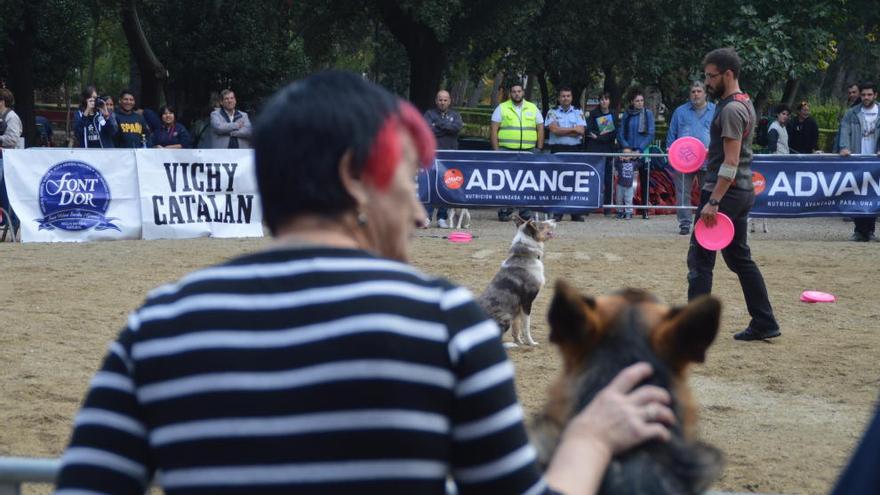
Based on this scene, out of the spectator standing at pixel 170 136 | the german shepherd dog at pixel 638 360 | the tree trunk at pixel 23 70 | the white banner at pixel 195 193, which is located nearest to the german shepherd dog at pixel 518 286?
the german shepherd dog at pixel 638 360

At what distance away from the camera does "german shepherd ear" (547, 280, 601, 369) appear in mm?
1916

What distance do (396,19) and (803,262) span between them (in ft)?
44.3

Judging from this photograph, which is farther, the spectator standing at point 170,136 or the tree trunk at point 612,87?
the tree trunk at point 612,87

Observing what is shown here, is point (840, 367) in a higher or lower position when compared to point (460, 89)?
lower

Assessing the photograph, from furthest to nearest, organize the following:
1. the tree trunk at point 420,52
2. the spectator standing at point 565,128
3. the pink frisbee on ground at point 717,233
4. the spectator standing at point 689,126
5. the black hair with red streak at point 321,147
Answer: the tree trunk at point 420,52 → the spectator standing at point 565,128 → the spectator standing at point 689,126 → the pink frisbee on ground at point 717,233 → the black hair with red streak at point 321,147

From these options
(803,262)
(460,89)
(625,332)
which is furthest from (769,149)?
(460,89)

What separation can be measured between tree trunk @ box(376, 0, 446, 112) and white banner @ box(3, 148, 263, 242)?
367 inches

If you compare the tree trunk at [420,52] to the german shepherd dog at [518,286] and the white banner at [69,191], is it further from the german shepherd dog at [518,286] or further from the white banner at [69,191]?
the german shepherd dog at [518,286]

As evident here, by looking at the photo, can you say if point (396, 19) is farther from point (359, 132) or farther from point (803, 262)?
point (359, 132)

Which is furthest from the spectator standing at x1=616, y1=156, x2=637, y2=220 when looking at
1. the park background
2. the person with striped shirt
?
the person with striped shirt

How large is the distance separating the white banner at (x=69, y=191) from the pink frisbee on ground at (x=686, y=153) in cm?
837

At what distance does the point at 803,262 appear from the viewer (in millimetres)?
14500

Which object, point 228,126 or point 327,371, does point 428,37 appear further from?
point 327,371

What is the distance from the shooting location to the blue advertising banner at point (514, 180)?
17.3 m
